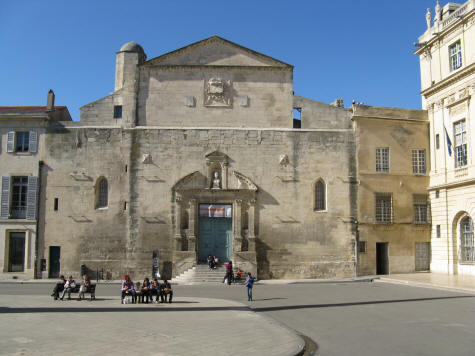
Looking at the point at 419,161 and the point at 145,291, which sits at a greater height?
the point at 419,161

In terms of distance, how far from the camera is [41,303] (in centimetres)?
1523

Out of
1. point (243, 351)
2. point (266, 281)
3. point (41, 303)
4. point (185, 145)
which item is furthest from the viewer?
point (185, 145)

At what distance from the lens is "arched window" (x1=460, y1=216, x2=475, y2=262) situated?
81.2ft

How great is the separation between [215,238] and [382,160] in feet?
34.7

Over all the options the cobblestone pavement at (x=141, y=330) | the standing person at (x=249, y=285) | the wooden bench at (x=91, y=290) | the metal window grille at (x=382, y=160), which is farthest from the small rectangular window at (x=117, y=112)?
the metal window grille at (x=382, y=160)

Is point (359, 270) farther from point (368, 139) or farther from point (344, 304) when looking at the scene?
point (344, 304)

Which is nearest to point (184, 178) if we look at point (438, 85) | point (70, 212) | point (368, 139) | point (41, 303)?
point (70, 212)

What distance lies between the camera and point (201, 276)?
24.6 metres

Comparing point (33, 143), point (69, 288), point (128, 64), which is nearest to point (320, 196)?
point (128, 64)

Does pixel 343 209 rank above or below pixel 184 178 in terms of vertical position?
below

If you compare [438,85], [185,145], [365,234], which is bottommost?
[365,234]

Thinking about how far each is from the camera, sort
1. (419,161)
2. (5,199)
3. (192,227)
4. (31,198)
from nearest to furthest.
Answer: (192,227) < (5,199) < (31,198) < (419,161)

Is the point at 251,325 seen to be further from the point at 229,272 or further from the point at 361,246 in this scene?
the point at 361,246

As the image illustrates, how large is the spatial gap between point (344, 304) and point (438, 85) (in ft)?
53.9
